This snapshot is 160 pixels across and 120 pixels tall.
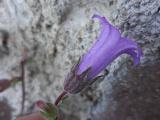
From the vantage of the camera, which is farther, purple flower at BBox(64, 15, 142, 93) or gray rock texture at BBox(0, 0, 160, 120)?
gray rock texture at BBox(0, 0, 160, 120)

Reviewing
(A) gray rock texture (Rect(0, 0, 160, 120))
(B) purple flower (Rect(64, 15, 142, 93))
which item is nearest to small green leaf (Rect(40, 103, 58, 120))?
(B) purple flower (Rect(64, 15, 142, 93))

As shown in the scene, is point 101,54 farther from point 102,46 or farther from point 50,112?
point 50,112

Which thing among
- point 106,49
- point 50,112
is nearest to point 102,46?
point 106,49

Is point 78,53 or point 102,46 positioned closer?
point 102,46

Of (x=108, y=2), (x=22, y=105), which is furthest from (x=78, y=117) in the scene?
(x=108, y=2)

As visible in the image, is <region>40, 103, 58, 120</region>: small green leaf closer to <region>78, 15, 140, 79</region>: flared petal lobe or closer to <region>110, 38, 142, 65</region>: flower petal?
<region>78, 15, 140, 79</region>: flared petal lobe

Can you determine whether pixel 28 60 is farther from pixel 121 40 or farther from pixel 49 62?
pixel 121 40
